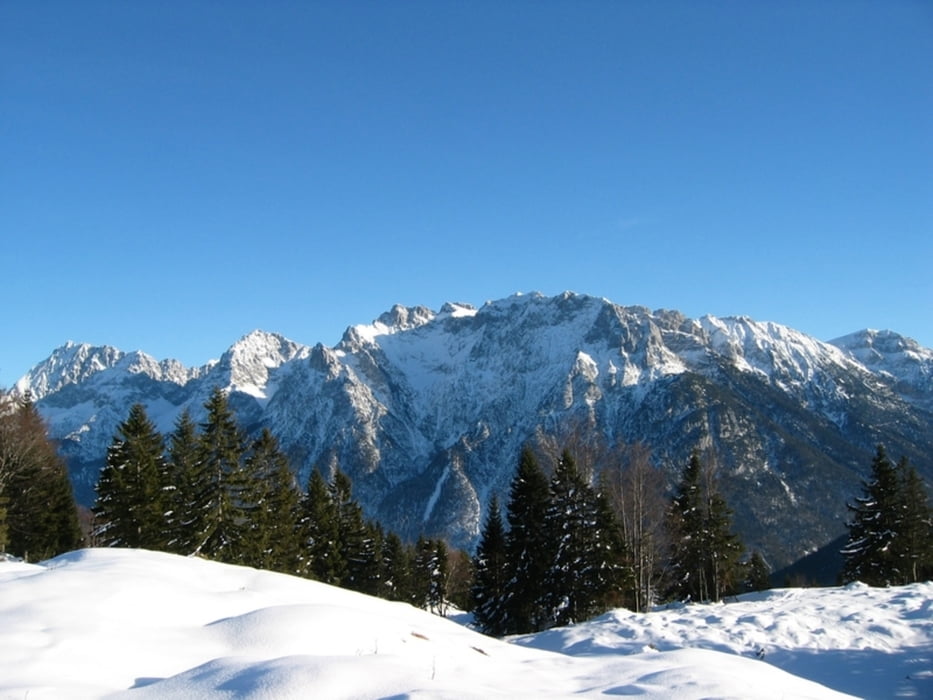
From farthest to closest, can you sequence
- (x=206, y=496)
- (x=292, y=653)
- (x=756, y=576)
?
1. (x=756, y=576)
2. (x=206, y=496)
3. (x=292, y=653)

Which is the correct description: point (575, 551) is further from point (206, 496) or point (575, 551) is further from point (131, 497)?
point (131, 497)

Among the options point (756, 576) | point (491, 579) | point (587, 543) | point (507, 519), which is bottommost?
point (756, 576)

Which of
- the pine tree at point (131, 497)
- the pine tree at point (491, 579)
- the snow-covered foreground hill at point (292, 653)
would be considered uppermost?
the pine tree at point (131, 497)

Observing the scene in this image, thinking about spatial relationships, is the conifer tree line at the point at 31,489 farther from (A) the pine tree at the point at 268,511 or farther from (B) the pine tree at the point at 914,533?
(B) the pine tree at the point at 914,533

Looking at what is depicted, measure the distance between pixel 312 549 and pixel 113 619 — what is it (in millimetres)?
36911

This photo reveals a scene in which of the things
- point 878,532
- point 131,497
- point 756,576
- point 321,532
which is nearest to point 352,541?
point 321,532

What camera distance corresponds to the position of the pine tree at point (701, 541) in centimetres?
4325

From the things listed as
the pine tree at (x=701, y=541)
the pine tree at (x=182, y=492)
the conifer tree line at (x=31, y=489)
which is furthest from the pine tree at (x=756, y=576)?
the conifer tree line at (x=31, y=489)

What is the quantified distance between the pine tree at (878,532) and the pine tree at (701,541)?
8.76 meters

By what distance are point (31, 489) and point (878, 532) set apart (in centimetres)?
5453

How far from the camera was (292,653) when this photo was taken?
10.3 meters

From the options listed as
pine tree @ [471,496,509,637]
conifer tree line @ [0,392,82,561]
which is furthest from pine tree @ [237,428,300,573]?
pine tree @ [471,496,509,637]

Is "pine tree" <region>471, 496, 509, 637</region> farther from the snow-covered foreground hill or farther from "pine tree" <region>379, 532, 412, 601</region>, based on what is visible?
the snow-covered foreground hill

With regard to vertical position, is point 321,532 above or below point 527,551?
above
